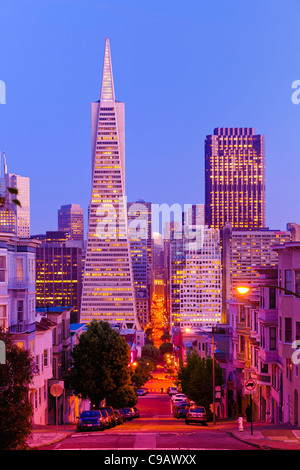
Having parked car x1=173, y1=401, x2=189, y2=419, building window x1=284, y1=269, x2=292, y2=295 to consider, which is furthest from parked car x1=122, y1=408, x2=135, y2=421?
building window x1=284, y1=269, x2=292, y2=295

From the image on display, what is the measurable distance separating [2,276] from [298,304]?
16.7 meters

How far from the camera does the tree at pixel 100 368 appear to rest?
1890 inches

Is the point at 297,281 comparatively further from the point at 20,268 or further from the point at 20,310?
the point at 20,268

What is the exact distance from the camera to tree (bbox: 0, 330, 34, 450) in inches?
782

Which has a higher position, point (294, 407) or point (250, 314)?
point (250, 314)

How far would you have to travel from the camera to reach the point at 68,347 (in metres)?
59.8

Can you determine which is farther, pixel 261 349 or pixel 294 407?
pixel 261 349

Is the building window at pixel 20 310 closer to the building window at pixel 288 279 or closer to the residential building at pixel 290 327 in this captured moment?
the residential building at pixel 290 327

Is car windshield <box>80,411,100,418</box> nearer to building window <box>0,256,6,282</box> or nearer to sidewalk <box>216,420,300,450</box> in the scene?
sidewalk <box>216,420,300,450</box>

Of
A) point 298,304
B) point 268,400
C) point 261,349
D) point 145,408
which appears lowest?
point 145,408

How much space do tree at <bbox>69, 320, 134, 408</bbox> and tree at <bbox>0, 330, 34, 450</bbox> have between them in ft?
84.2
